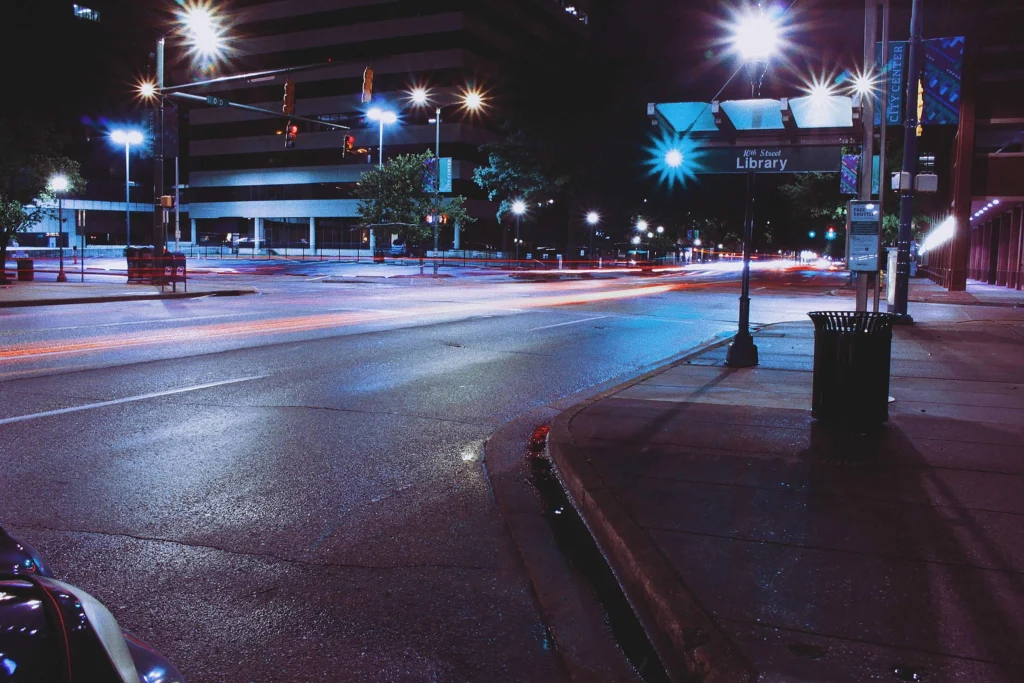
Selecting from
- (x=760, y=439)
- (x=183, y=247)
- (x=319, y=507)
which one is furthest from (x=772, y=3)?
(x=183, y=247)

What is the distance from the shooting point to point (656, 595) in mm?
3957

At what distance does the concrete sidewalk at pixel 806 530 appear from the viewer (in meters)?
3.50

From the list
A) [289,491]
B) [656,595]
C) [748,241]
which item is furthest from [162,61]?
A: [656,595]

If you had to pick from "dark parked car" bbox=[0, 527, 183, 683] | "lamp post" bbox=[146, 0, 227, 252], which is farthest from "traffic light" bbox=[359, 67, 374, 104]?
"dark parked car" bbox=[0, 527, 183, 683]

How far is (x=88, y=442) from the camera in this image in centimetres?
715

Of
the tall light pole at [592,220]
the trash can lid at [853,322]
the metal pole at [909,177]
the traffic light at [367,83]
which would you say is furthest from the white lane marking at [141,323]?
the tall light pole at [592,220]

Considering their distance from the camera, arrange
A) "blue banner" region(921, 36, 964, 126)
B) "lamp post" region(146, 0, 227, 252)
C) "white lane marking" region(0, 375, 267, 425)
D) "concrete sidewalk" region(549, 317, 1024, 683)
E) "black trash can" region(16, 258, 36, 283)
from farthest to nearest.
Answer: "black trash can" region(16, 258, 36, 283) → "blue banner" region(921, 36, 964, 126) → "lamp post" region(146, 0, 227, 252) → "white lane marking" region(0, 375, 267, 425) → "concrete sidewalk" region(549, 317, 1024, 683)

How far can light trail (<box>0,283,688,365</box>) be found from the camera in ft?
42.4

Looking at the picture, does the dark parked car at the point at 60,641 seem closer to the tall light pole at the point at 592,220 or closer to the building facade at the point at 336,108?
the tall light pole at the point at 592,220

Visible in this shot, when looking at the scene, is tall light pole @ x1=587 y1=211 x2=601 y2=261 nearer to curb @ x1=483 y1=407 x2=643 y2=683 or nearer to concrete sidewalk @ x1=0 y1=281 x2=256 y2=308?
concrete sidewalk @ x1=0 y1=281 x2=256 y2=308

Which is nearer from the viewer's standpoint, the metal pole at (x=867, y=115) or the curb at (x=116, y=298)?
the metal pole at (x=867, y=115)

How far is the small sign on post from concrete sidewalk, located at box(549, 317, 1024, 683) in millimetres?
4129

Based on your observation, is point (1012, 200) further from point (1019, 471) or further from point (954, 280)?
point (1019, 471)

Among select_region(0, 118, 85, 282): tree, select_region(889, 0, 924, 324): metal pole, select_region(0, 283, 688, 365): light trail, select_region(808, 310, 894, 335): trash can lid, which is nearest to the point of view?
select_region(808, 310, 894, 335): trash can lid
